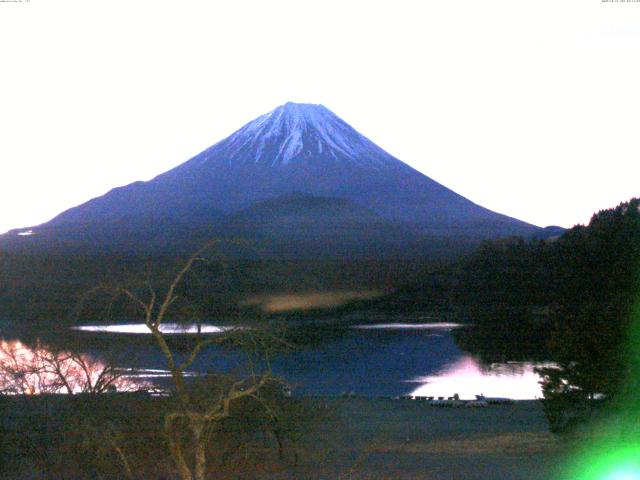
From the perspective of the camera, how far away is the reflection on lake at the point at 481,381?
19.0 meters

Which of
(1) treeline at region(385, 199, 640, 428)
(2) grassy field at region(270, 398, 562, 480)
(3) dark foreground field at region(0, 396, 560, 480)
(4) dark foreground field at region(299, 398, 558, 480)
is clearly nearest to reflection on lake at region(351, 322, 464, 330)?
(1) treeline at region(385, 199, 640, 428)

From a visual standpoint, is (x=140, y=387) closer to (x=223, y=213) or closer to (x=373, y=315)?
(x=373, y=315)

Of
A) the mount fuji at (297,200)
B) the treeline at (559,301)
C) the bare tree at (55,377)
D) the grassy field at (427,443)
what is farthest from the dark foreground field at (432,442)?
the mount fuji at (297,200)

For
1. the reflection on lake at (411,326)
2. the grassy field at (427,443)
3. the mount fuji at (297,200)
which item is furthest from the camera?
the mount fuji at (297,200)

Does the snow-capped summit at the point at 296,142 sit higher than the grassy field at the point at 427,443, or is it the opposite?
the snow-capped summit at the point at 296,142

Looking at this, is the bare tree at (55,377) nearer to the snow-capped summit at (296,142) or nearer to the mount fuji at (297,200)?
the mount fuji at (297,200)

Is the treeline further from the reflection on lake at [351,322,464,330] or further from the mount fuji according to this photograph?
the mount fuji

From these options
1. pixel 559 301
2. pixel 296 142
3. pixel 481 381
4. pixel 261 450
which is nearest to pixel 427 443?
pixel 261 450

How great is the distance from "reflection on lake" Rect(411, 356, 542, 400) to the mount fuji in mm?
12622

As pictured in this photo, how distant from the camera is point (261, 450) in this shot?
11.0 meters

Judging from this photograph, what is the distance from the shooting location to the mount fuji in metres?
39.5

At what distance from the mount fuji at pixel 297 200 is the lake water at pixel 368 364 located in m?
8.24

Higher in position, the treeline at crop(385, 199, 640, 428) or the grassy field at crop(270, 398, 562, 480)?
the treeline at crop(385, 199, 640, 428)

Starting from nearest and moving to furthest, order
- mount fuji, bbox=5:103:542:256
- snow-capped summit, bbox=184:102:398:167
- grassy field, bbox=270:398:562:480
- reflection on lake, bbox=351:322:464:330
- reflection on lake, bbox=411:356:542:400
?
1. grassy field, bbox=270:398:562:480
2. reflection on lake, bbox=411:356:542:400
3. reflection on lake, bbox=351:322:464:330
4. mount fuji, bbox=5:103:542:256
5. snow-capped summit, bbox=184:102:398:167
